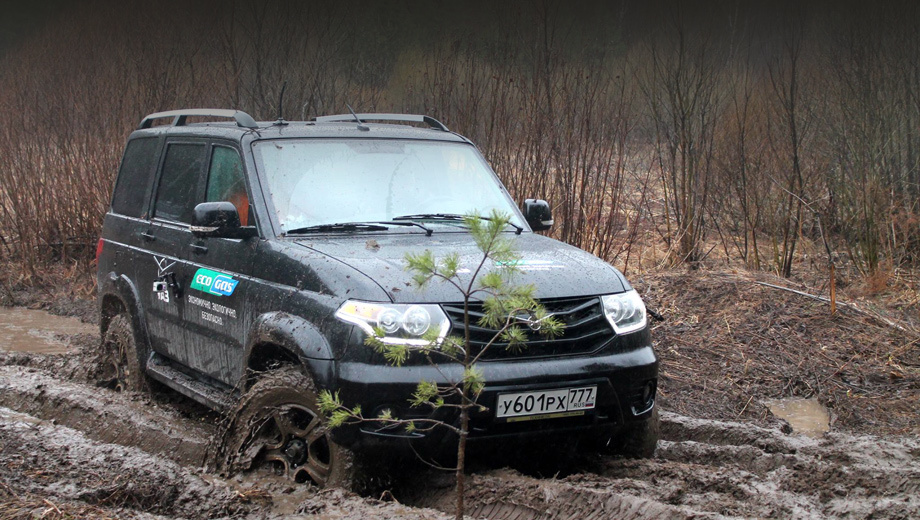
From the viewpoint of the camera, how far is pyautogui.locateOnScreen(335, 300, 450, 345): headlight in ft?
12.9

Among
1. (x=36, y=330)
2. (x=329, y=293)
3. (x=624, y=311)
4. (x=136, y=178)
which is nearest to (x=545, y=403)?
(x=624, y=311)

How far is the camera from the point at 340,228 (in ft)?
15.9

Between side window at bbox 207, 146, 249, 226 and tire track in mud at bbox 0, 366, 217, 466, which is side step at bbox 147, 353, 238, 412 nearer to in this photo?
tire track in mud at bbox 0, 366, 217, 466

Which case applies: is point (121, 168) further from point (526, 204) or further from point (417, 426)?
point (417, 426)

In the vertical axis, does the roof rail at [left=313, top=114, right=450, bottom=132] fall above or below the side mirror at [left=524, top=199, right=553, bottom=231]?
above

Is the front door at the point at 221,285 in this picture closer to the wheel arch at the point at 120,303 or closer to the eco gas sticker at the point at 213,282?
the eco gas sticker at the point at 213,282

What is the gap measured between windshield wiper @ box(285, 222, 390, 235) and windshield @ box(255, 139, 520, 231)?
4cm

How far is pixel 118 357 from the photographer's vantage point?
640 centimetres

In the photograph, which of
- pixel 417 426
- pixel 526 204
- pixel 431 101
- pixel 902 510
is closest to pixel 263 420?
pixel 417 426

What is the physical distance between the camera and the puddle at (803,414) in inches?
240

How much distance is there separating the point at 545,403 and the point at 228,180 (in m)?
2.32

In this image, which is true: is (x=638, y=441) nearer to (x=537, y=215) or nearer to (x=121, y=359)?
(x=537, y=215)

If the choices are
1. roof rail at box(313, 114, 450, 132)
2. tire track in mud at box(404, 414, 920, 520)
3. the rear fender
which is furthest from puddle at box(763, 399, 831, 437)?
the rear fender

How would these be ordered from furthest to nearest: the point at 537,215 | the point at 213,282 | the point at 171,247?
the point at 537,215 < the point at 171,247 < the point at 213,282
